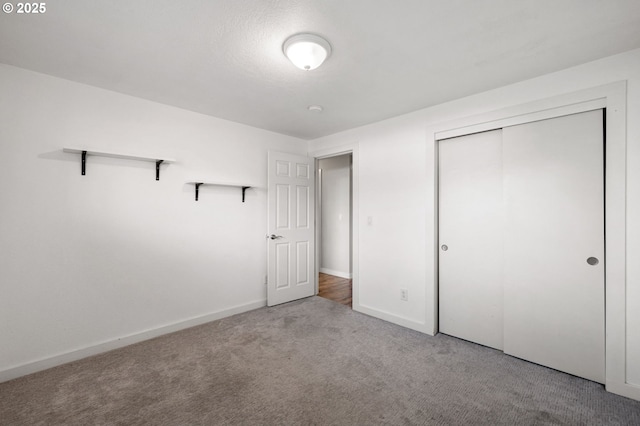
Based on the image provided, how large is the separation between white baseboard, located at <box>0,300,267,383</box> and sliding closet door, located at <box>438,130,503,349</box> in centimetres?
252

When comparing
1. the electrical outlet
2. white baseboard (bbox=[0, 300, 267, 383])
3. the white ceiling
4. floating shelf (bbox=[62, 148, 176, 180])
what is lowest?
white baseboard (bbox=[0, 300, 267, 383])

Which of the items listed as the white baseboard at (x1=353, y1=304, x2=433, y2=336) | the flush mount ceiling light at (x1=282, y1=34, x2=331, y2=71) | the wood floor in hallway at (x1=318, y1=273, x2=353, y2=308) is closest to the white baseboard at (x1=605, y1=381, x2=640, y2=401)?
the white baseboard at (x1=353, y1=304, x2=433, y2=336)

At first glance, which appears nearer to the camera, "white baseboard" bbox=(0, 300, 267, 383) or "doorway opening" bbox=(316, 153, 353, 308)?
"white baseboard" bbox=(0, 300, 267, 383)

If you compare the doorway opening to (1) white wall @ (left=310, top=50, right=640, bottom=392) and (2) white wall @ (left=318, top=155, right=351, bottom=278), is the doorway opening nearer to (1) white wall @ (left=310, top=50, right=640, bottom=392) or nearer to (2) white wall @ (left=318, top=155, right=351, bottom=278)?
(2) white wall @ (left=318, top=155, right=351, bottom=278)

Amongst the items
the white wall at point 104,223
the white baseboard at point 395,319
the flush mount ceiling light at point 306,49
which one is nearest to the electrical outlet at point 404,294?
the white baseboard at point 395,319

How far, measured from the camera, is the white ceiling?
1514 millimetres

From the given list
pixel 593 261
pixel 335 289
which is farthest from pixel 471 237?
pixel 335 289

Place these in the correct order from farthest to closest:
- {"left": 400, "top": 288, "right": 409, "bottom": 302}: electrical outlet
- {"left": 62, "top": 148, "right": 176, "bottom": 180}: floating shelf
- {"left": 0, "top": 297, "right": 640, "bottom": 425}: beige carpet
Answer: {"left": 400, "top": 288, "right": 409, "bottom": 302}: electrical outlet
{"left": 62, "top": 148, "right": 176, "bottom": 180}: floating shelf
{"left": 0, "top": 297, "right": 640, "bottom": 425}: beige carpet

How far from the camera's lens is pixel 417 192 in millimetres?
2986

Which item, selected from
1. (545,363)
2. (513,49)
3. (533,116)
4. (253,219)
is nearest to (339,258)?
(253,219)

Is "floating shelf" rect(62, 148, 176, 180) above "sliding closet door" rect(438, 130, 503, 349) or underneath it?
above

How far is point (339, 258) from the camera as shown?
17.8ft

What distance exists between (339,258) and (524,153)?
3705 millimetres

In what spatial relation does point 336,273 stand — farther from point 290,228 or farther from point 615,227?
point 615,227
